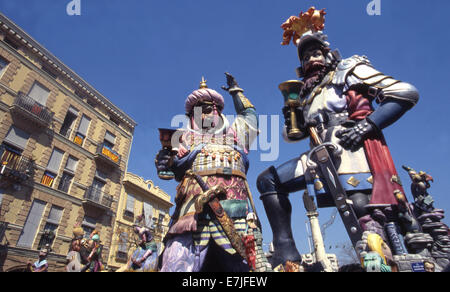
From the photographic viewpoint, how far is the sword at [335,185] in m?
2.47

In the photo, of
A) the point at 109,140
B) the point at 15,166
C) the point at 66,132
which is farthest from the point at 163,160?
the point at 109,140

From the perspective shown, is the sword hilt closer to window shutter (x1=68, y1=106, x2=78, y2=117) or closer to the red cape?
the red cape

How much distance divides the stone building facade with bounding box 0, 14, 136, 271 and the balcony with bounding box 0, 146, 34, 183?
0.03 meters

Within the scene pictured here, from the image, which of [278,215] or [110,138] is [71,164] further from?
[278,215]

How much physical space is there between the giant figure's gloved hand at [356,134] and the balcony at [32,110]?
12476mm

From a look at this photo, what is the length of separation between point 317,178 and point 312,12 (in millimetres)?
2674

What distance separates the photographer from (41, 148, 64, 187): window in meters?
11.5

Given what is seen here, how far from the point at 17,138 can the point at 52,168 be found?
1861mm

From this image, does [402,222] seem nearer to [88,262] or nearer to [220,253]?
[220,253]

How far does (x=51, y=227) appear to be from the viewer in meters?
11.1

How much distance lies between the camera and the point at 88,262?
152 inches

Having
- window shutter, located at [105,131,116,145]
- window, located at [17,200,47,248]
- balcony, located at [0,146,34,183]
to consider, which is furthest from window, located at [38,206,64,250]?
window shutter, located at [105,131,116,145]

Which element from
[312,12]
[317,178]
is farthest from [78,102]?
[317,178]

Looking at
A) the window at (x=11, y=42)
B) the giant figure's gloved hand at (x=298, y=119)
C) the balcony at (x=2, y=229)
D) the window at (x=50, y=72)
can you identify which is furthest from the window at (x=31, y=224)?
the giant figure's gloved hand at (x=298, y=119)
